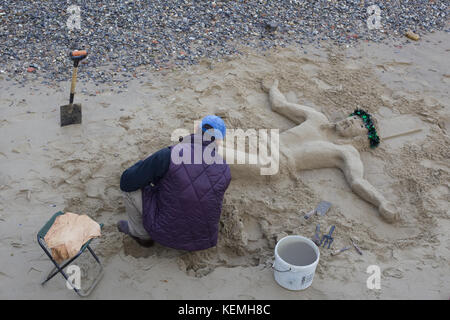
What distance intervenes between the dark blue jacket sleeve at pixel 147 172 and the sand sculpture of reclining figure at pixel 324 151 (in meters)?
1.29

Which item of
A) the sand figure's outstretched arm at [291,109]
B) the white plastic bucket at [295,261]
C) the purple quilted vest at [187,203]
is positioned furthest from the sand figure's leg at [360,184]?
the purple quilted vest at [187,203]

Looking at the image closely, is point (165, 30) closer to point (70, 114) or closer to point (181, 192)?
point (70, 114)

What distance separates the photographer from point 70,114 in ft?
16.0

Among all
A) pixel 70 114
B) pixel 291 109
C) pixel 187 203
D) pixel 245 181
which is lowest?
pixel 245 181

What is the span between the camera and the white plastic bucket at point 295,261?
312 cm

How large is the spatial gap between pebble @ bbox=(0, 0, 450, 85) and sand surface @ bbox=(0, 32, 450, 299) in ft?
1.31

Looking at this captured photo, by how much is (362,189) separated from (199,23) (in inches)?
160

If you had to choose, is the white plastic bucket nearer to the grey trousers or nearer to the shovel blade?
the grey trousers

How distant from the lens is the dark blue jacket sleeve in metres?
3.07

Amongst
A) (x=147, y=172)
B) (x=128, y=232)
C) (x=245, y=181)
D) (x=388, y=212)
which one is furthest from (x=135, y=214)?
(x=388, y=212)

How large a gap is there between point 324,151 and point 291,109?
34.1 inches

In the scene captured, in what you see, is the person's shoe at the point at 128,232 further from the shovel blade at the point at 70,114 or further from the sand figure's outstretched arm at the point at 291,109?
the sand figure's outstretched arm at the point at 291,109

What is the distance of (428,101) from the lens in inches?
232

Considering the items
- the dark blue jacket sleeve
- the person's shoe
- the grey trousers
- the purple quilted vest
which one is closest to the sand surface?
the person's shoe
